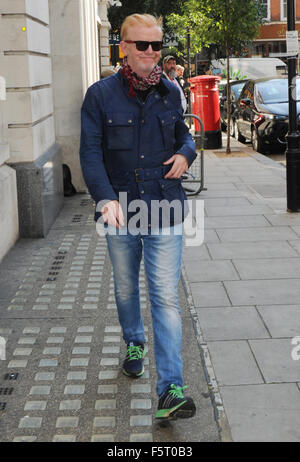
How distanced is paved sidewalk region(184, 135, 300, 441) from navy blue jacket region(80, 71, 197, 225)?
113 centimetres

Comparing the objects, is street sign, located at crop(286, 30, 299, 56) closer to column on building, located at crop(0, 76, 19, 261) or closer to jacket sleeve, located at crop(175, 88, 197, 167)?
column on building, located at crop(0, 76, 19, 261)

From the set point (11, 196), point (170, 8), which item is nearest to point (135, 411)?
point (11, 196)

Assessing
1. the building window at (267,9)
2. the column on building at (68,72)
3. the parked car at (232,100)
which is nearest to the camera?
the column on building at (68,72)

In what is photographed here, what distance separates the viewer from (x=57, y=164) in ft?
30.1

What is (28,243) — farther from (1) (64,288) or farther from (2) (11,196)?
(1) (64,288)

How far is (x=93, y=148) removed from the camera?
11.8 feet

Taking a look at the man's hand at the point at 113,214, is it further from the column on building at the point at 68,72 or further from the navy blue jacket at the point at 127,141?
the column on building at the point at 68,72

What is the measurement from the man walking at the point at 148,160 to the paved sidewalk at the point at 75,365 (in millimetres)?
244

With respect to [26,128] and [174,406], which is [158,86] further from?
[26,128]

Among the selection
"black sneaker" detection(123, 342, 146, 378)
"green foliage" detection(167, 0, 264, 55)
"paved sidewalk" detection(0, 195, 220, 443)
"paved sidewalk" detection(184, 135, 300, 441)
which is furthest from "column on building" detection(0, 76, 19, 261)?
"green foliage" detection(167, 0, 264, 55)

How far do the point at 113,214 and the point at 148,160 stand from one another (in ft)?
1.19

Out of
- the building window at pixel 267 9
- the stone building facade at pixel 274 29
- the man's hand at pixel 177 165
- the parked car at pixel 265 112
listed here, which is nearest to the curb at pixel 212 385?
the man's hand at pixel 177 165

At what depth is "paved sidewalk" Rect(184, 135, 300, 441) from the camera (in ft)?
12.3

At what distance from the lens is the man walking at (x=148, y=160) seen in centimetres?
354
